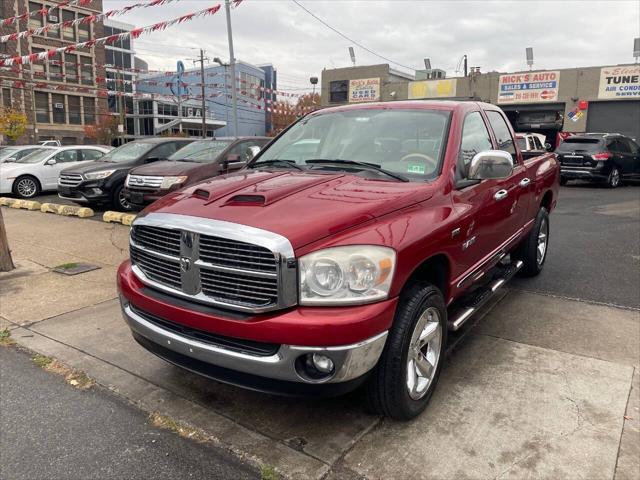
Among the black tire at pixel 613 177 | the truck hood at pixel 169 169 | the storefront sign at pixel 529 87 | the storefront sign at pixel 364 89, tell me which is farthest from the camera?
the storefront sign at pixel 364 89

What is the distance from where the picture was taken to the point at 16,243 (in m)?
7.65

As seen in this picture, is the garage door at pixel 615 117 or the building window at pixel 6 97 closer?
the garage door at pixel 615 117

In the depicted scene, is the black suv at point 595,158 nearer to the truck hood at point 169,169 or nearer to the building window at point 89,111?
the truck hood at point 169,169

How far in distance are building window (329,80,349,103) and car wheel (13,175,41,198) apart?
2418 centimetres

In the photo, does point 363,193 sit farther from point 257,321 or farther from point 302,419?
point 302,419

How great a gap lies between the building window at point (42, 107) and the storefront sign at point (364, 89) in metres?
38.3

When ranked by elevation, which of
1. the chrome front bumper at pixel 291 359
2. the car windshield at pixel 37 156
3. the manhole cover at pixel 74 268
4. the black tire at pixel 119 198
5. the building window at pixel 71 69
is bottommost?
the manhole cover at pixel 74 268

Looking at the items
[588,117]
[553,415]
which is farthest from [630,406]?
[588,117]

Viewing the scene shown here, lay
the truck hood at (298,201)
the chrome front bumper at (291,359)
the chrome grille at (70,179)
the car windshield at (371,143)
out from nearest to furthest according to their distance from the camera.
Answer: the chrome front bumper at (291,359)
the truck hood at (298,201)
the car windshield at (371,143)
the chrome grille at (70,179)

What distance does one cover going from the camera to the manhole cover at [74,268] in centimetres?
599

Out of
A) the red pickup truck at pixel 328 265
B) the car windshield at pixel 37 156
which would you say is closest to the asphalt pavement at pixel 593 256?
the red pickup truck at pixel 328 265

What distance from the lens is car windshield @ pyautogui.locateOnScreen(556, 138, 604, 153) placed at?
15844 mm

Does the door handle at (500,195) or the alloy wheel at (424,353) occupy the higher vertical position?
the door handle at (500,195)

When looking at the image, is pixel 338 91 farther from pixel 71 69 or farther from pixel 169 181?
pixel 71 69
